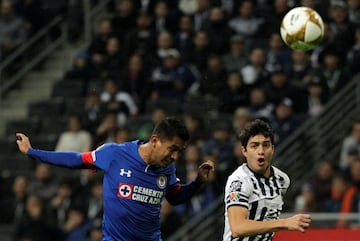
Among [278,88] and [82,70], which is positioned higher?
[82,70]

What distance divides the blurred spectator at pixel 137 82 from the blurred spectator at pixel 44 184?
175 cm

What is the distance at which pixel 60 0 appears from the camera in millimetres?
20953

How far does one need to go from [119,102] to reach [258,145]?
9008 mm

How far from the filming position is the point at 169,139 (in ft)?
30.0

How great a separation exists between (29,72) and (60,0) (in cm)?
151

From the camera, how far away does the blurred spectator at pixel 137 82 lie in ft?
57.9

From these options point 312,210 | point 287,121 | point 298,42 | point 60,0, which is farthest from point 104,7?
point 298,42

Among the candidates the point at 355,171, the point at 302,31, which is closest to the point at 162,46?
the point at 355,171

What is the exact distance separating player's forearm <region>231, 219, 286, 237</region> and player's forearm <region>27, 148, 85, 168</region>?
6.03 feet

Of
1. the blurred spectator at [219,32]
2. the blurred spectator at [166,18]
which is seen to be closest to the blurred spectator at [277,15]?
the blurred spectator at [219,32]

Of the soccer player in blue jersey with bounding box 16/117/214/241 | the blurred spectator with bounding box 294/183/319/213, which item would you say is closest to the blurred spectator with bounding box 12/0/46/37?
the blurred spectator with bounding box 294/183/319/213

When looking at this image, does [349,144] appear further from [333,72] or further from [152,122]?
[152,122]

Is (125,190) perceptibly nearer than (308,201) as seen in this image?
Yes

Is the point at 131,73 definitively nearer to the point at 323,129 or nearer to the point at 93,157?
Result: the point at 323,129
